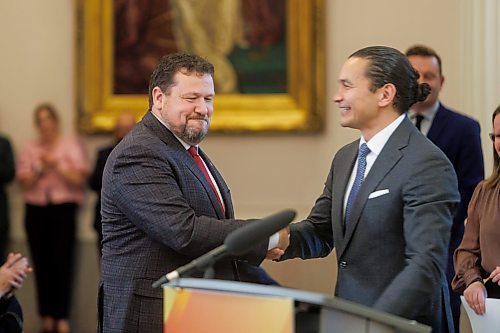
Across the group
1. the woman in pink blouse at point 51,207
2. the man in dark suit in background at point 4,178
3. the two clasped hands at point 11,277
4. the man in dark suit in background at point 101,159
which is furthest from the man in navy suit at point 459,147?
the man in dark suit in background at point 4,178

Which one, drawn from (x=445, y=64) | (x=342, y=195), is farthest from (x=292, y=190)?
(x=342, y=195)

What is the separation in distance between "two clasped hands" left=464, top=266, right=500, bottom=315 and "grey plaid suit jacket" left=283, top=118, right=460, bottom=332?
Answer: 21.7 inches

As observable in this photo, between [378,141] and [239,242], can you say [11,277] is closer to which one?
[378,141]

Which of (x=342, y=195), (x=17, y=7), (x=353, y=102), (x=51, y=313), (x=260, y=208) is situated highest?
(x=17, y=7)

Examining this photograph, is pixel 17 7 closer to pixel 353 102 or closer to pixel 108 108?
pixel 108 108

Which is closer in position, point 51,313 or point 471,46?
point 471,46

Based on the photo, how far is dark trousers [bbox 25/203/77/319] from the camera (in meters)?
8.27

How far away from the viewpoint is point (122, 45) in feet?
27.6

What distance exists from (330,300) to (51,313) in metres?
6.18

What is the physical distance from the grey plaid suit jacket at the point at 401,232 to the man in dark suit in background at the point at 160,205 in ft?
1.28

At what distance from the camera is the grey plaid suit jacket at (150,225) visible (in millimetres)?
3598

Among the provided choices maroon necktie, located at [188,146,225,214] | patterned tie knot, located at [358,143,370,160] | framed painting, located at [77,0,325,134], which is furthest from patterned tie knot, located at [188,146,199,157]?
framed painting, located at [77,0,325,134]

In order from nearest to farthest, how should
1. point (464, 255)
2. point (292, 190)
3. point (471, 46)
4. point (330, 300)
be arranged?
point (330, 300) < point (464, 255) < point (471, 46) < point (292, 190)

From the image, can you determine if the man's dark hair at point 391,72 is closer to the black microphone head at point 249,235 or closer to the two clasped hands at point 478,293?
the black microphone head at point 249,235
